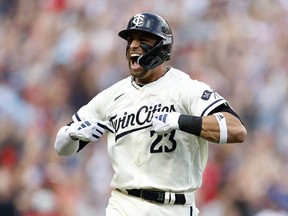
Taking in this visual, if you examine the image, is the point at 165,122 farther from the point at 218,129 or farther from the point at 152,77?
the point at 152,77

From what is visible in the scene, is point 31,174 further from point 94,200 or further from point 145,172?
point 145,172

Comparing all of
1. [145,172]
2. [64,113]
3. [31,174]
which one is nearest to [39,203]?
[31,174]

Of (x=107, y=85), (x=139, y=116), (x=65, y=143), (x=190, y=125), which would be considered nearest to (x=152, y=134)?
(x=139, y=116)

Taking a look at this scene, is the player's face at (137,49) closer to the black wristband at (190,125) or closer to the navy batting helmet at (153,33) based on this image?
the navy batting helmet at (153,33)

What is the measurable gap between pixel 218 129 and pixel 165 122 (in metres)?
0.32

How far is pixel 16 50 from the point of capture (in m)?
12.1

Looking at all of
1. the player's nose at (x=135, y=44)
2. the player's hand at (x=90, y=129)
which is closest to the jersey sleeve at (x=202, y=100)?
the player's nose at (x=135, y=44)

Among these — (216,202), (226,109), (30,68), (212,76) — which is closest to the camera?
(226,109)

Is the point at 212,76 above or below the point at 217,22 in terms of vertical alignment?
below

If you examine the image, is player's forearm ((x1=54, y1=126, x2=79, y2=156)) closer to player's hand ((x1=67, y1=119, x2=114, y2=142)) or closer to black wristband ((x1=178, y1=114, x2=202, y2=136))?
player's hand ((x1=67, y1=119, x2=114, y2=142))

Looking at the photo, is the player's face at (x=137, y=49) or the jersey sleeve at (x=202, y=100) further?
the player's face at (x=137, y=49)

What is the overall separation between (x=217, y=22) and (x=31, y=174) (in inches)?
109

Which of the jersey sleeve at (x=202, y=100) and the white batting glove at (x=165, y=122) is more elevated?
the jersey sleeve at (x=202, y=100)

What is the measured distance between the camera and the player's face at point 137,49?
604 cm
